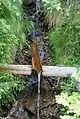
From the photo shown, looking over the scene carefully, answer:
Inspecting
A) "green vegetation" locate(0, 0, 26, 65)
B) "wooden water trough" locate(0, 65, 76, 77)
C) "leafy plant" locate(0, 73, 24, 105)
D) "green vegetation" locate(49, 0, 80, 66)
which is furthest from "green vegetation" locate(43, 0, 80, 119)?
"green vegetation" locate(0, 0, 26, 65)

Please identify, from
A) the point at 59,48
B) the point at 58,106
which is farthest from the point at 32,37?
the point at 58,106

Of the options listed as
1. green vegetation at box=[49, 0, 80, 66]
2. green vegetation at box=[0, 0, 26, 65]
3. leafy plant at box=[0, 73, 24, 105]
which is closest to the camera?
leafy plant at box=[0, 73, 24, 105]

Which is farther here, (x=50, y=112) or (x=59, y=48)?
(x=59, y=48)

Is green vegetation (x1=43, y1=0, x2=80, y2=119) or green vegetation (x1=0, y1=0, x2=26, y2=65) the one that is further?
green vegetation (x1=43, y1=0, x2=80, y2=119)

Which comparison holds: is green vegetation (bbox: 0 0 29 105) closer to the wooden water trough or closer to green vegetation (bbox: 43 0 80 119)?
the wooden water trough

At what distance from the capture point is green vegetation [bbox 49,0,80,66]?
653 cm

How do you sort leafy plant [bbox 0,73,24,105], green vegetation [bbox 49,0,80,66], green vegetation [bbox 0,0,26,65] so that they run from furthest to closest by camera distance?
green vegetation [bbox 49,0,80,66] < green vegetation [bbox 0,0,26,65] < leafy plant [bbox 0,73,24,105]

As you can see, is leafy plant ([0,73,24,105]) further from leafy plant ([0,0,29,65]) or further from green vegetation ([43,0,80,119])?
green vegetation ([43,0,80,119])

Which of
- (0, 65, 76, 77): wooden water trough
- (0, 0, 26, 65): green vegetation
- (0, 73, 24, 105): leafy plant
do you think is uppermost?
(0, 0, 26, 65): green vegetation

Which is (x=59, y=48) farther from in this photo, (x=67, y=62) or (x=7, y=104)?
(x=7, y=104)

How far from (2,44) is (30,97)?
141 cm

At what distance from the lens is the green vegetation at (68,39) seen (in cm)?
653

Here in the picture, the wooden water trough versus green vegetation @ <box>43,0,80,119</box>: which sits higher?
green vegetation @ <box>43,0,80,119</box>

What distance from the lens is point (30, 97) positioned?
5.86 m
